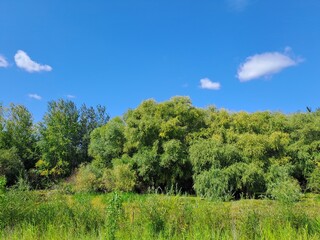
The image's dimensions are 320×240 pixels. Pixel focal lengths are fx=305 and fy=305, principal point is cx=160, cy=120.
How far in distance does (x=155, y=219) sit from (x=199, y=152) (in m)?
13.9

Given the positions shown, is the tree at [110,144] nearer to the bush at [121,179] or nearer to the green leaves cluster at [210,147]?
the green leaves cluster at [210,147]

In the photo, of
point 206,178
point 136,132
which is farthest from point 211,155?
point 136,132

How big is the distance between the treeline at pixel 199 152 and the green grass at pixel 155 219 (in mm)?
11156

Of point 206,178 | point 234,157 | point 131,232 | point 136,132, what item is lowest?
point 131,232

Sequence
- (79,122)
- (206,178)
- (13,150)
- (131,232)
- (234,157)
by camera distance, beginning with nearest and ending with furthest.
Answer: (131,232), (206,178), (234,157), (13,150), (79,122)

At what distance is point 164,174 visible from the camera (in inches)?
842

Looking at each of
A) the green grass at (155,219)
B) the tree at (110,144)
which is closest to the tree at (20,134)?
the tree at (110,144)

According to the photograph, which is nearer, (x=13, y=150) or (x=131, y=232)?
(x=131, y=232)

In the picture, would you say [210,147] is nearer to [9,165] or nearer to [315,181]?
[315,181]

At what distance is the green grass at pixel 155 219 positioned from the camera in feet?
19.2

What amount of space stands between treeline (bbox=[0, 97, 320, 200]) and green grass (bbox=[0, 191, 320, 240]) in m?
11.2

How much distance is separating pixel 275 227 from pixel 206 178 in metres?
13.1

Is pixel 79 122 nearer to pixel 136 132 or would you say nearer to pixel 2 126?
pixel 2 126

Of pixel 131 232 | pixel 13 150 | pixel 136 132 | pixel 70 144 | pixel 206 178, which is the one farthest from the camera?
pixel 70 144
